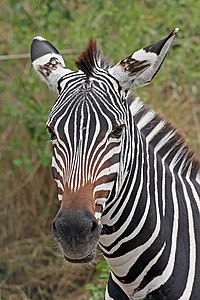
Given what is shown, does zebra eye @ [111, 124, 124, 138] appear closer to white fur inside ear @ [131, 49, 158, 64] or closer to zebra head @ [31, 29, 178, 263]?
zebra head @ [31, 29, 178, 263]

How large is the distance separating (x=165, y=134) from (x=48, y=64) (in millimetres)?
790

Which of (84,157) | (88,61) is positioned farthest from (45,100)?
(84,157)

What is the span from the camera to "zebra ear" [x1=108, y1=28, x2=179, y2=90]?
15.6 ft

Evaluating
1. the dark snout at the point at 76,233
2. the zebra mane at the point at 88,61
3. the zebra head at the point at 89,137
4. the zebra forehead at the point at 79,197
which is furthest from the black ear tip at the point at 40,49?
the dark snout at the point at 76,233

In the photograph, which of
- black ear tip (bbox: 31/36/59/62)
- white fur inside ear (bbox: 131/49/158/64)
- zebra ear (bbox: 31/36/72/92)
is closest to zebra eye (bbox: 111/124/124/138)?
white fur inside ear (bbox: 131/49/158/64)

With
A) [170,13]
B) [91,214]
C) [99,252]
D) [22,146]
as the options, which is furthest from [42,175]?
[91,214]

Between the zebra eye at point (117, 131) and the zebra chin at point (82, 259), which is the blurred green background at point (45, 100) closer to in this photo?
the zebra eye at point (117, 131)

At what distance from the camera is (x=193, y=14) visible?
979cm

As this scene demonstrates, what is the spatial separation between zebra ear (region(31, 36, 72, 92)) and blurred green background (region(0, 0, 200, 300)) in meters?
3.77

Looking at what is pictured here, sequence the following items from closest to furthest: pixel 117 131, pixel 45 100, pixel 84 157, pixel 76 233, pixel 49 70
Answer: pixel 76 233, pixel 84 157, pixel 117 131, pixel 49 70, pixel 45 100

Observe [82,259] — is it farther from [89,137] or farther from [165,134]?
[165,134]

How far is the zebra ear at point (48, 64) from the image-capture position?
4953mm

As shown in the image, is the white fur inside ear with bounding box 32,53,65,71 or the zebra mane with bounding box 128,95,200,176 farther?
the zebra mane with bounding box 128,95,200,176

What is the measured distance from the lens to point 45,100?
32.2ft
